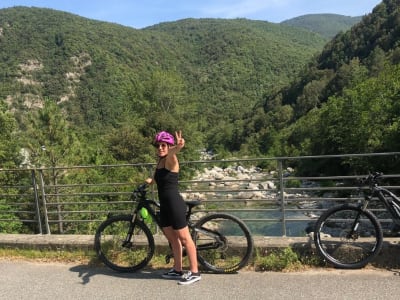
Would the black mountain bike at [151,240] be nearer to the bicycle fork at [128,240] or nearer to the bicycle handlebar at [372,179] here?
the bicycle fork at [128,240]


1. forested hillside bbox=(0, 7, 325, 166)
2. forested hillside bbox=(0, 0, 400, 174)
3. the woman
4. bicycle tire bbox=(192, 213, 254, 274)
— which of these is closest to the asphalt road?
bicycle tire bbox=(192, 213, 254, 274)

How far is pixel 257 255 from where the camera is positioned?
5594mm

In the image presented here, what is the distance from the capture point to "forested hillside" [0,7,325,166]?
43.8m

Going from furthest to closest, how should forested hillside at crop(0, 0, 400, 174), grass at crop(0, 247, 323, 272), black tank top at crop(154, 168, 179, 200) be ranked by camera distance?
forested hillside at crop(0, 0, 400, 174), grass at crop(0, 247, 323, 272), black tank top at crop(154, 168, 179, 200)

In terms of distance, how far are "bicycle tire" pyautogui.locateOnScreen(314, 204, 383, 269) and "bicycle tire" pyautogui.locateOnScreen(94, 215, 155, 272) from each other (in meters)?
2.18

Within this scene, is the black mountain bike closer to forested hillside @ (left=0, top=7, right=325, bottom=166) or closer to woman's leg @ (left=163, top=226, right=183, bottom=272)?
woman's leg @ (left=163, top=226, right=183, bottom=272)

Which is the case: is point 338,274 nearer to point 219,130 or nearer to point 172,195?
point 172,195

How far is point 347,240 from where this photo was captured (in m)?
5.33

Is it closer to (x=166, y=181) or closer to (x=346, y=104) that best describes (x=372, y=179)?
(x=166, y=181)

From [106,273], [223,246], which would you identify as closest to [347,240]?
[223,246]

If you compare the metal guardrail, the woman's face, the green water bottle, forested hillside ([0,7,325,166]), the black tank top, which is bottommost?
the metal guardrail

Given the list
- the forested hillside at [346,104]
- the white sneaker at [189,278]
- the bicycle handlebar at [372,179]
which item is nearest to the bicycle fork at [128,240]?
the white sneaker at [189,278]

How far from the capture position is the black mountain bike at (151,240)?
5422mm

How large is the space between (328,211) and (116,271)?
281cm
